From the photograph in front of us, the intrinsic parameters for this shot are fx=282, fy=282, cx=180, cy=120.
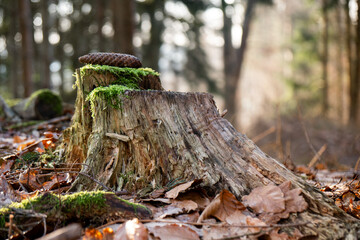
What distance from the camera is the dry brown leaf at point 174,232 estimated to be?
4.73 feet

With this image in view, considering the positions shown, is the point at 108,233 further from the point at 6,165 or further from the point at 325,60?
the point at 325,60

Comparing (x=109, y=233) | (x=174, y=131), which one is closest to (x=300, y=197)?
(x=174, y=131)

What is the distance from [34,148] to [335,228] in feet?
8.86

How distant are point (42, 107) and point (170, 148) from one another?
4.20 metres

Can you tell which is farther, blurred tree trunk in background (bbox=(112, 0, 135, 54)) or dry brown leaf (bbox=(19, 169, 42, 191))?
blurred tree trunk in background (bbox=(112, 0, 135, 54))

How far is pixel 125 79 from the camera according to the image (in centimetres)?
245

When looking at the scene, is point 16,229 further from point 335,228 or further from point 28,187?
point 335,228

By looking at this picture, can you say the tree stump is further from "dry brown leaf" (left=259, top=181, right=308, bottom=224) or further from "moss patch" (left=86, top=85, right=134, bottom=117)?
"dry brown leaf" (left=259, top=181, right=308, bottom=224)

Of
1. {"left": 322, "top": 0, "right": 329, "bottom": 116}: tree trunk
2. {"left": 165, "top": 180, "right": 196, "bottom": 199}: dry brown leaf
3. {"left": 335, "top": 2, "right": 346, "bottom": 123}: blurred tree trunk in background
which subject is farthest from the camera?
{"left": 335, "top": 2, "right": 346, "bottom": 123}: blurred tree trunk in background

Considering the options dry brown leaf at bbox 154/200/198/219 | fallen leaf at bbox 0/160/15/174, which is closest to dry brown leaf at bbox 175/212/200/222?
dry brown leaf at bbox 154/200/198/219

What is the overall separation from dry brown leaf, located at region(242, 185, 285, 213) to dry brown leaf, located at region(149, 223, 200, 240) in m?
0.45

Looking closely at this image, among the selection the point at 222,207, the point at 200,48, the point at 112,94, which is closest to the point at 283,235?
the point at 222,207

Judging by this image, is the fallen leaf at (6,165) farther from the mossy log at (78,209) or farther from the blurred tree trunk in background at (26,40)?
the blurred tree trunk in background at (26,40)

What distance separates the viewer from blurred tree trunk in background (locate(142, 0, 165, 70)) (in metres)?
13.8
